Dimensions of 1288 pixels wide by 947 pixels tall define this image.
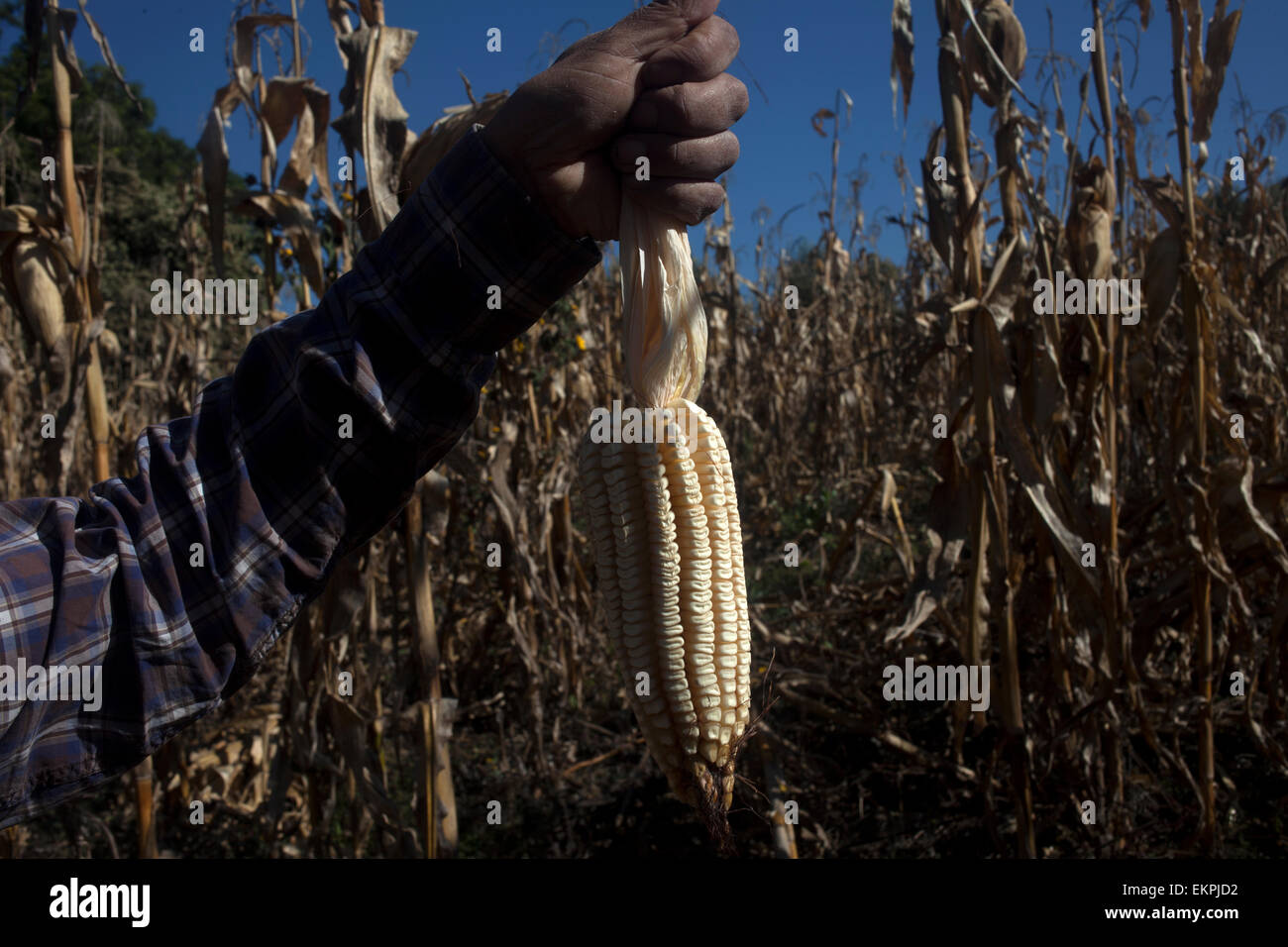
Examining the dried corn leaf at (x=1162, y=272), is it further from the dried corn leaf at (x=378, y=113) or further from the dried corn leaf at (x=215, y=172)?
the dried corn leaf at (x=215, y=172)

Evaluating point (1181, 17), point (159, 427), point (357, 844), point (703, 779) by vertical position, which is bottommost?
point (357, 844)

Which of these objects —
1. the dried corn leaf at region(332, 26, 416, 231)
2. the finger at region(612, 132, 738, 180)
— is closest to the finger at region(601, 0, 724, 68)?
the finger at region(612, 132, 738, 180)

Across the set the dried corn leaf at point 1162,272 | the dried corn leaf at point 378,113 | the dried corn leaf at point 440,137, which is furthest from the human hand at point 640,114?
the dried corn leaf at point 1162,272

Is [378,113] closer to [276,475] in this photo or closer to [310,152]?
[310,152]

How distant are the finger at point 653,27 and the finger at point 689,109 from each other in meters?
0.07

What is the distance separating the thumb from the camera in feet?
4.23

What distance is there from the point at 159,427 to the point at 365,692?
1870mm

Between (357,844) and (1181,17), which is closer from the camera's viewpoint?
(1181,17)

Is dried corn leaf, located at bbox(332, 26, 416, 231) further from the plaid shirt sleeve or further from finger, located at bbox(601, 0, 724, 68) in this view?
finger, located at bbox(601, 0, 724, 68)

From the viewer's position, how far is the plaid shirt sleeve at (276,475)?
129 centimetres

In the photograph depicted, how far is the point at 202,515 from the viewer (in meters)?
1.36

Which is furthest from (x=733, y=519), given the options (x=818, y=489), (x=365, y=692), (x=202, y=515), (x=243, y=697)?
(x=818, y=489)

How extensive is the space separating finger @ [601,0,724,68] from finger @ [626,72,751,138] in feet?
0.23
